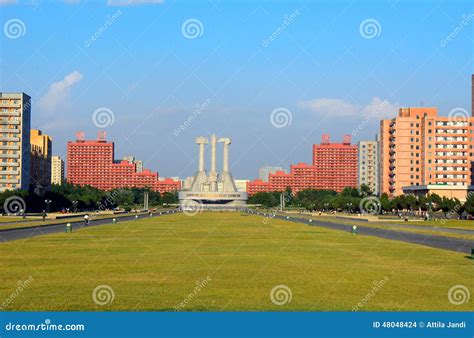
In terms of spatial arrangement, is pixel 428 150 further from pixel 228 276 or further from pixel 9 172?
pixel 228 276

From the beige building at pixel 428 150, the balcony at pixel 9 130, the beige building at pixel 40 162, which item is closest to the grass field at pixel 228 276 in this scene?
the balcony at pixel 9 130

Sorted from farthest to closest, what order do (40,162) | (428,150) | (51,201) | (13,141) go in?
1. (40,162)
2. (428,150)
3. (13,141)
4. (51,201)

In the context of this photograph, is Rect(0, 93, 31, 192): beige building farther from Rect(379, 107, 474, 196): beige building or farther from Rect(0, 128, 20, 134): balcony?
Rect(379, 107, 474, 196): beige building

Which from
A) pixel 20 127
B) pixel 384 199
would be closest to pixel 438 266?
pixel 384 199

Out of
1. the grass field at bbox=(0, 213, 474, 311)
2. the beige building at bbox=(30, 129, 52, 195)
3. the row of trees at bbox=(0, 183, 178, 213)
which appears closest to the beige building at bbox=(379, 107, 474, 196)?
the row of trees at bbox=(0, 183, 178, 213)

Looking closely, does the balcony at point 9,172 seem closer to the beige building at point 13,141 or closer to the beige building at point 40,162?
the beige building at point 13,141

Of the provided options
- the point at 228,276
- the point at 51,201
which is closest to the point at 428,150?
the point at 51,201

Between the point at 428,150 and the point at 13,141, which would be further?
the point at 428,150
